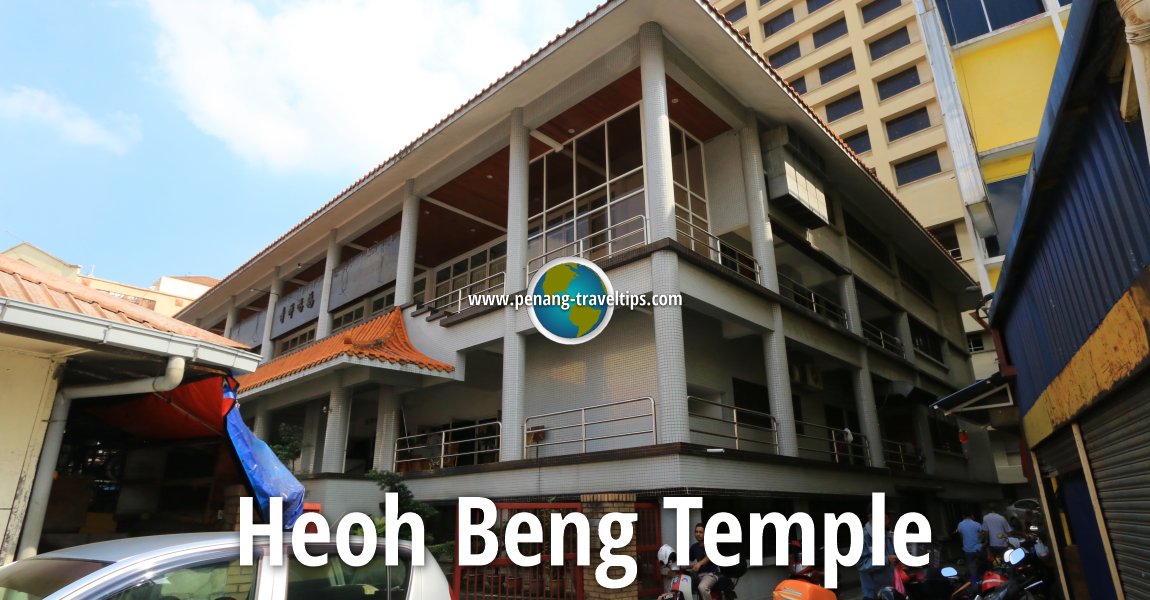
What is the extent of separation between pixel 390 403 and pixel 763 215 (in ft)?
29.2

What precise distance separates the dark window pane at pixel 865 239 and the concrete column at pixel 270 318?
17063mm

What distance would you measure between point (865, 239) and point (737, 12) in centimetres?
2782

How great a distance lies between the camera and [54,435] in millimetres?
5465

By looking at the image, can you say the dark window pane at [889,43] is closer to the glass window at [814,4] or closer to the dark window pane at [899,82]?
the dark window pane at [899,82]

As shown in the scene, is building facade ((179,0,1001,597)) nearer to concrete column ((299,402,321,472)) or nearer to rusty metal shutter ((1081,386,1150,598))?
concrete column ((299,402,321,472))

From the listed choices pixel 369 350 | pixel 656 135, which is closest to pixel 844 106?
pixel 656 135

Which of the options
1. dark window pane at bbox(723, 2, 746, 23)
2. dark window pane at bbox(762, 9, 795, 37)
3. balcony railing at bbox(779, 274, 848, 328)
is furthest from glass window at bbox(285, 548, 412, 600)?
dark window pane at bbox(723, 2, 746, 23)

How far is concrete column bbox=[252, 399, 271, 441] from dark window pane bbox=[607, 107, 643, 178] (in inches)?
413

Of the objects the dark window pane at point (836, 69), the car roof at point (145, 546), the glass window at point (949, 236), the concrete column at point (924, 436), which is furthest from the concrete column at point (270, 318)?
the dark window pane at point (836, 69)

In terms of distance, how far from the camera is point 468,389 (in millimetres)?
15133

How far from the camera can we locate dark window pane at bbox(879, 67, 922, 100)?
31258 millimetres

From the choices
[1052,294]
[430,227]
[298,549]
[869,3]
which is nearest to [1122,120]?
[1052,294]

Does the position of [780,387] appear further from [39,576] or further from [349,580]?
[39,576]

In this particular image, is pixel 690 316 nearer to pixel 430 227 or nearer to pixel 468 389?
pixel 468 389
